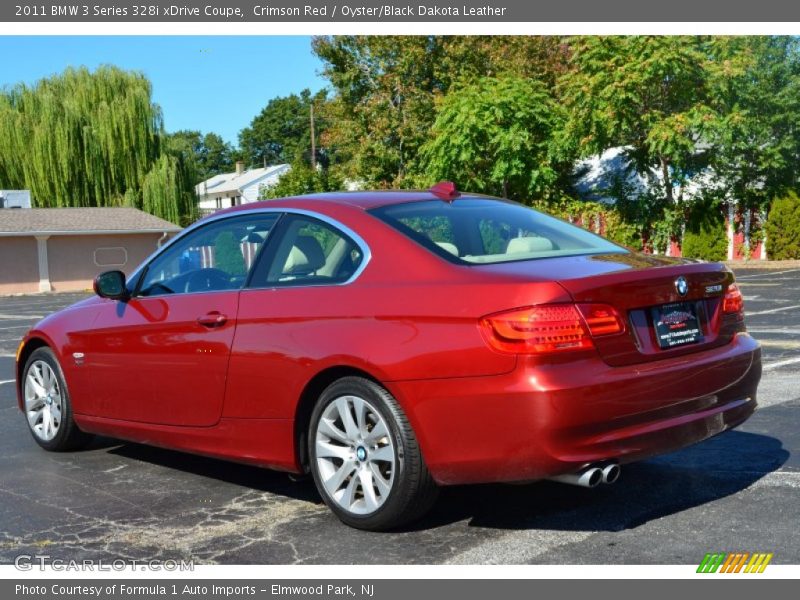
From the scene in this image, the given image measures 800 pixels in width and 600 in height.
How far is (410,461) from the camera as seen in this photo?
4531mm

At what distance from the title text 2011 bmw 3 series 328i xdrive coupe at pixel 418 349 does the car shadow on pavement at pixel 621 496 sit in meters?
Answer: 0.47

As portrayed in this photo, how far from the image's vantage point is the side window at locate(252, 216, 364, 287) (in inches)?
199

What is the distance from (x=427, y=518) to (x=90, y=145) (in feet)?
155

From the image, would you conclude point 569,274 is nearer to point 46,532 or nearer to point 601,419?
point 601,419

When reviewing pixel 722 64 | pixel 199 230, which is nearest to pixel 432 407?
pixel 199 230

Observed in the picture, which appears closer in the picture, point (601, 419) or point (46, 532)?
point (601, 419)

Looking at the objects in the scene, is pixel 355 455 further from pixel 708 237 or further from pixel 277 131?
pixel 277 131

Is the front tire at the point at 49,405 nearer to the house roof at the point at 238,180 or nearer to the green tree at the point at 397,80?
the green tree at the point at 397,80

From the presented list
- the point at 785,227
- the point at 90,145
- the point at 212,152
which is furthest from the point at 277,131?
the point at 785,227

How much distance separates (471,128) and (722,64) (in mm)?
8157

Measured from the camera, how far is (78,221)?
4572cm

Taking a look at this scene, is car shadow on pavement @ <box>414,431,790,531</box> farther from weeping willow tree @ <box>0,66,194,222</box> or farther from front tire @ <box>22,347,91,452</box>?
weeping willow tree @ <box>0,66,194,222</box>

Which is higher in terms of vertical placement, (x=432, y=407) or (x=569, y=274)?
(x=569, y=274)

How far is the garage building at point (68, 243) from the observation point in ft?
145
